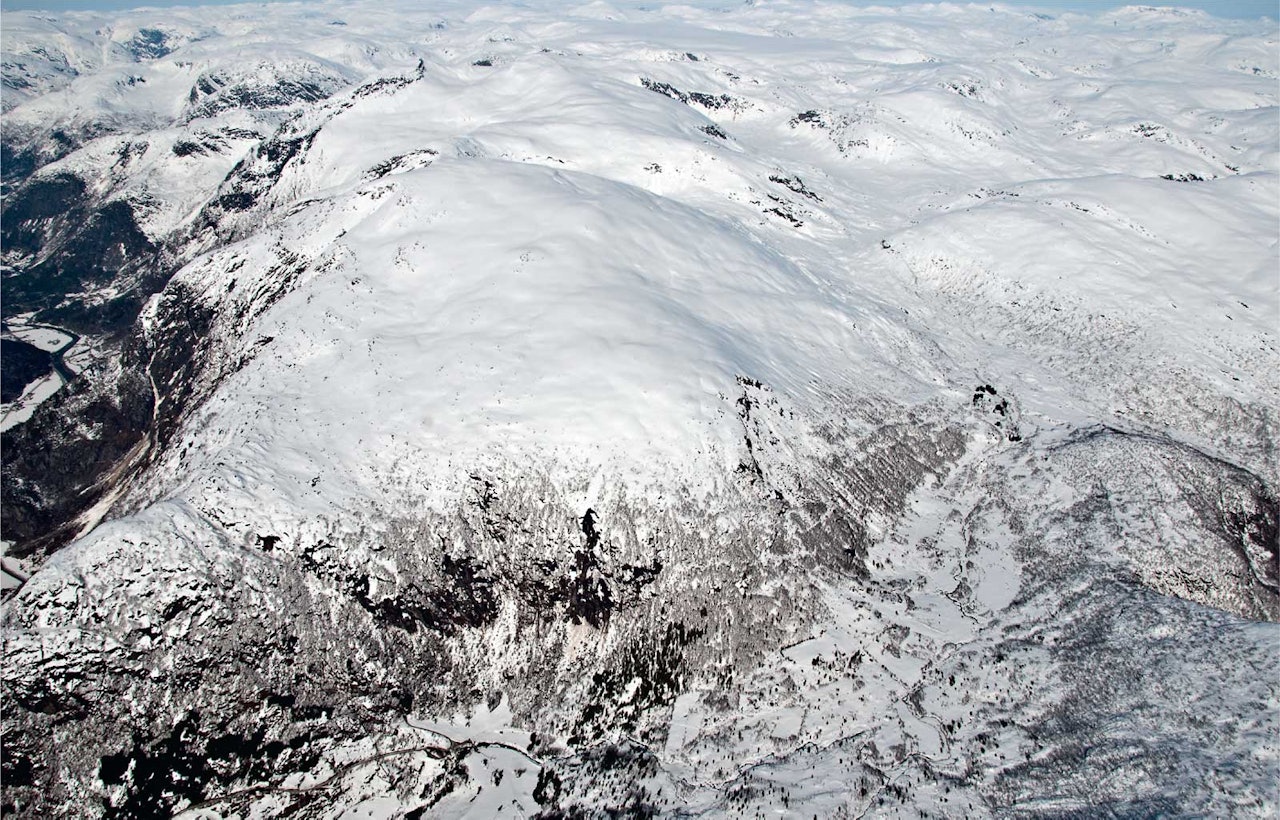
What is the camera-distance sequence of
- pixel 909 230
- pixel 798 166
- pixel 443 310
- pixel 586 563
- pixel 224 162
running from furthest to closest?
pixel 224 162 < pixel 798 166 < pixel 909 230 < pixel 443 310 < pixel 586 563

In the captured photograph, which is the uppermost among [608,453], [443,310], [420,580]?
[443,310]

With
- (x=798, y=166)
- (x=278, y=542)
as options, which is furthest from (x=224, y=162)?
(x=278, y=542)

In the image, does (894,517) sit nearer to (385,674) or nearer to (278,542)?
(385,674)

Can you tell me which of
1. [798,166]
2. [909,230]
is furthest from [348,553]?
[798,166]

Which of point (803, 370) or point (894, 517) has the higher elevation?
point (803, 370)

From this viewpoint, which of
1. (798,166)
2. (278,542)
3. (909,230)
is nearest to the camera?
(278,542)

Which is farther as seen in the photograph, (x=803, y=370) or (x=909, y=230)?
(x=909, y=230)

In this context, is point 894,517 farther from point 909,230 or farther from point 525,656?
point 909,230
